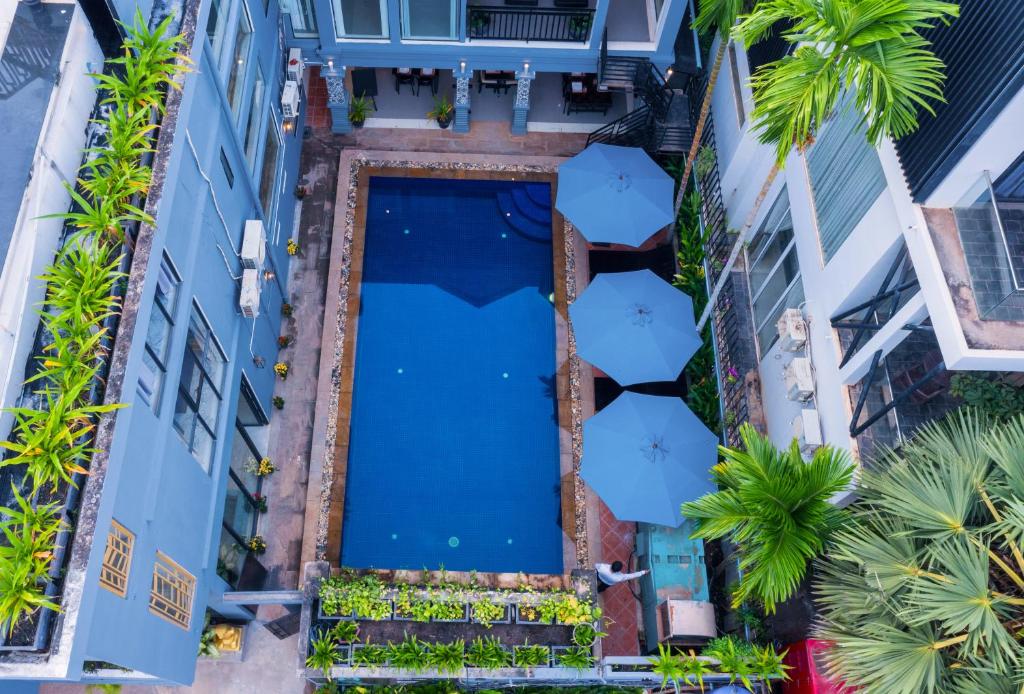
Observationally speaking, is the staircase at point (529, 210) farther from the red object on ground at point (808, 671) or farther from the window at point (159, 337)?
the red object on ground at point (808, 671)

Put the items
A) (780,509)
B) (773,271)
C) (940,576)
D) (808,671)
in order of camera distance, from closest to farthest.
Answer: (940,576) < (780,509) < (808,671) < (773,271)

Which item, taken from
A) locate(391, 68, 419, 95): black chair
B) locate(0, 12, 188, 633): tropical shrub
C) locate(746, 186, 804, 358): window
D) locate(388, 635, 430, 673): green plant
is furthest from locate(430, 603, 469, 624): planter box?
locate(391, 68, 419, 95): black chair

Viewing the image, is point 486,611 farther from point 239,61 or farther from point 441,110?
point 441,110

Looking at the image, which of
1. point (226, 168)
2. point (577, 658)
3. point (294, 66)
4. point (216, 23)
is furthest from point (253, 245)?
point (577, 658)

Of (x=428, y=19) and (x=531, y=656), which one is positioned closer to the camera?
(x=531, y=656)

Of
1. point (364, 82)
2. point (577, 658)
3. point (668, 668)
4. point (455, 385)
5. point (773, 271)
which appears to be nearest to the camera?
point (668, 668)

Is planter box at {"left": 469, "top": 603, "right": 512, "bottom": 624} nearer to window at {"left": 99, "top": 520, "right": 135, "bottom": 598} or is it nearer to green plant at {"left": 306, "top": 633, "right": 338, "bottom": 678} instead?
green plant at {"left": 306, "top": 633, "right": 338, "bottom": 678}

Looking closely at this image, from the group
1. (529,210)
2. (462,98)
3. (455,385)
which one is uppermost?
(462,98)

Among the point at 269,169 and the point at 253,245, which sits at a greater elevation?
the point at 269,169
